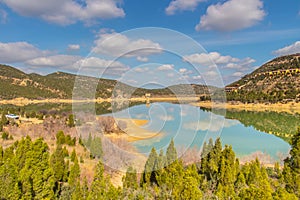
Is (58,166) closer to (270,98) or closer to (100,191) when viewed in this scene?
(100,191)

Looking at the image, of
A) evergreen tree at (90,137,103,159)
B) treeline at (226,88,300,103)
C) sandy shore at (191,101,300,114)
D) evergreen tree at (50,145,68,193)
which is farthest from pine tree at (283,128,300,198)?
treeline at (226,88,300,103)

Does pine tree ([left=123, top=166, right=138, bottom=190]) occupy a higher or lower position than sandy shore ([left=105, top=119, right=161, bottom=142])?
lower

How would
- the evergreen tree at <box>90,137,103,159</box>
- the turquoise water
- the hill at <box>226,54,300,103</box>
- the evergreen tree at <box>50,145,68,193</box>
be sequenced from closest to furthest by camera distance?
the turquoise water < the evergreen tree at <box>90,137,103,159</box> < the evergreen tree at <box>50,145,68,193</box> < the hill at <box>226,54,300,103</box>

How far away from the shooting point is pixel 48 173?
356 inches

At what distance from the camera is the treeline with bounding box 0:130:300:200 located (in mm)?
7691

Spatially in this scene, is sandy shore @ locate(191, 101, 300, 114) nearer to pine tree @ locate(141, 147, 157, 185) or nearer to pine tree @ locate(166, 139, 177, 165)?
pine tree @ locate(141, 147, 157, 185)

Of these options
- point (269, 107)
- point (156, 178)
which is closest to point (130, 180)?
point (156, 178)

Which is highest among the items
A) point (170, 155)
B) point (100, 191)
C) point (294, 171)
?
point (170, 155)

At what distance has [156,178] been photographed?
436 inches

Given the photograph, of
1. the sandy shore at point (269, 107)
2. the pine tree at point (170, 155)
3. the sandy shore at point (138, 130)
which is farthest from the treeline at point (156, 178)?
the sandy shore at point (269, 107)

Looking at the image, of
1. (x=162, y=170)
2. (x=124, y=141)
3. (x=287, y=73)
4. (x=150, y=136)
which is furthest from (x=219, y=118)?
(x=287, y=73)

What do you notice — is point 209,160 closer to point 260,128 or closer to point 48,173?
point 48,173

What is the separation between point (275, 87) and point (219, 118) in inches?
3669

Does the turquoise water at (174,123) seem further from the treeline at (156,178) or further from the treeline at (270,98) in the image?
the treeline at (270,98)
